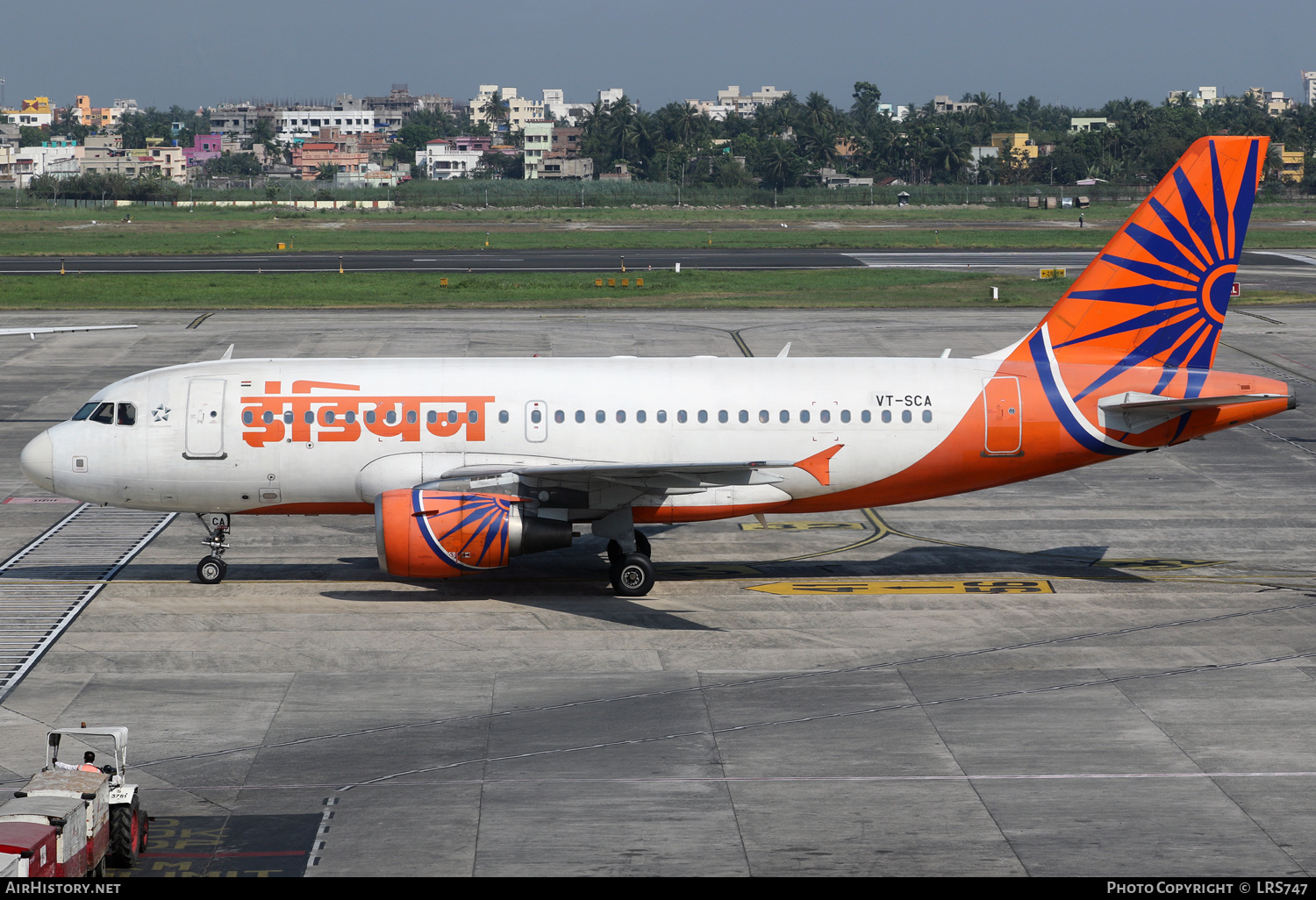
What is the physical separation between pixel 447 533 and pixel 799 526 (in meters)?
11.9

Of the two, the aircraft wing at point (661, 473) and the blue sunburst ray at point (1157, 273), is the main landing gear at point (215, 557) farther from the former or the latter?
the blue sunburst ray at point (1157, 273)

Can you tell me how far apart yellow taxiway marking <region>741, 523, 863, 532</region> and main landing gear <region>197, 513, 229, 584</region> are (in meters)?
13.2

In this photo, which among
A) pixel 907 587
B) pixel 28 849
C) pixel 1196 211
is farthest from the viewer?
pixel 907 587

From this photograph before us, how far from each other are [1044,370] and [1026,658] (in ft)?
24.8

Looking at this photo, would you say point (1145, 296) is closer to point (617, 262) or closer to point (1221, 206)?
point (1221, 206)

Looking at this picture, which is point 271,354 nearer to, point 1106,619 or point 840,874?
point 1106,619

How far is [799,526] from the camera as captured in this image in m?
35.0

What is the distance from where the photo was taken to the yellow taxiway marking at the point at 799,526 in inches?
1359

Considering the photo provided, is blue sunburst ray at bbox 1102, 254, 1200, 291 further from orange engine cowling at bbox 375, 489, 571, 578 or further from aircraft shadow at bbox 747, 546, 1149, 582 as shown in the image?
orange engine cowling at bbox 375, 489, 571, 578

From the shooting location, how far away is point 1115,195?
18350cm

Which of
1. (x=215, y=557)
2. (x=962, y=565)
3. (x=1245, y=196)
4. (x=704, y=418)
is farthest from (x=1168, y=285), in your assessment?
(x=215, y=557)

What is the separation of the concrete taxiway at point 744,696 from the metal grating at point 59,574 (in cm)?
43

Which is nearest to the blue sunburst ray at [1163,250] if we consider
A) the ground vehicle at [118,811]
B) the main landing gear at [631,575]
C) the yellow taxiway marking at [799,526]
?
the yellow taxiway marking at [799,526]

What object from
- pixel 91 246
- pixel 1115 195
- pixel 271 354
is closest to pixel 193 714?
pixel 271 354
